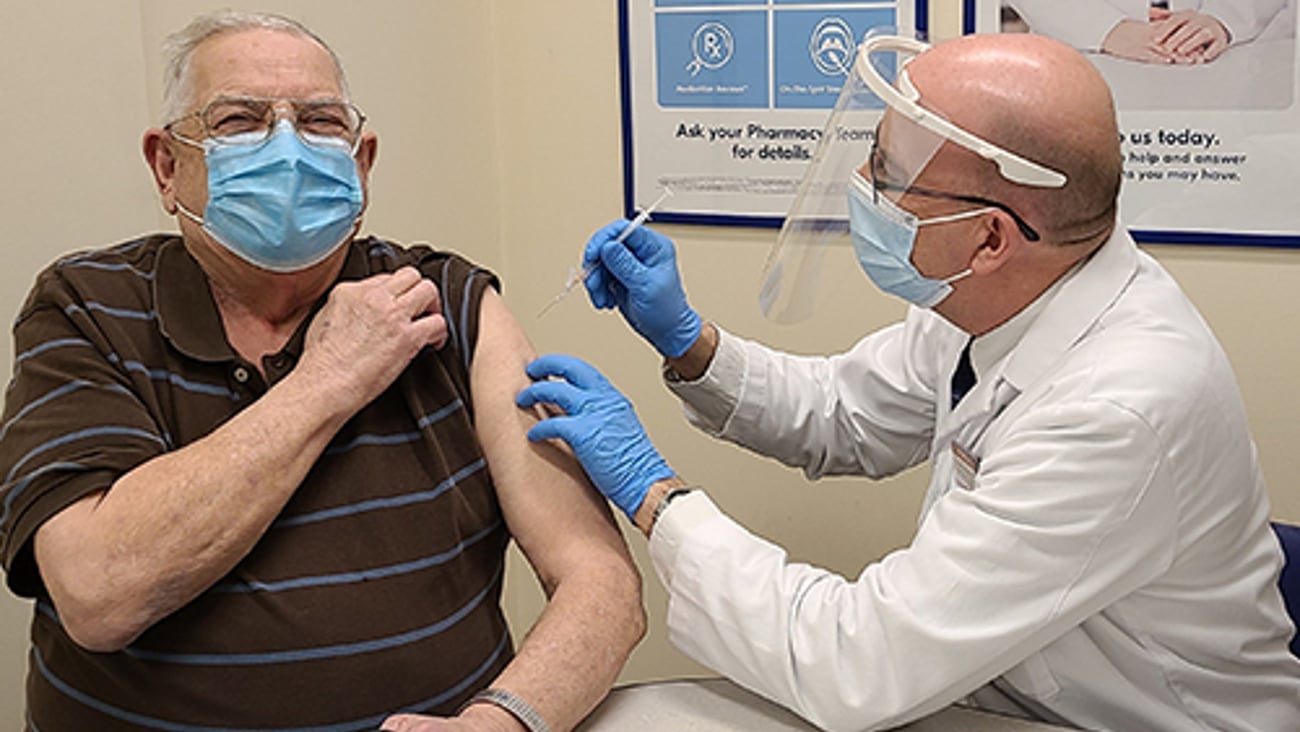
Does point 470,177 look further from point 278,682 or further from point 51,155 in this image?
point 278,682

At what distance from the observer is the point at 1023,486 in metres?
1.38

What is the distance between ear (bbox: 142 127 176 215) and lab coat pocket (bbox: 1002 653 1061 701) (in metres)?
1.16

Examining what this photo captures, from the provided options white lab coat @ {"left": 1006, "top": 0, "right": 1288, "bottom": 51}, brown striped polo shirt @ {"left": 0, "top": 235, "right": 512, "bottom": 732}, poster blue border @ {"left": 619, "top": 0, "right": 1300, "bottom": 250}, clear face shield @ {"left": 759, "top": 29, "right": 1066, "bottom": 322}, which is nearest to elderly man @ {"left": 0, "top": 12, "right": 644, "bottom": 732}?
brown striped polo shirt @ {"left": 0, "top": 235, "right": 512, "bottom": 732}

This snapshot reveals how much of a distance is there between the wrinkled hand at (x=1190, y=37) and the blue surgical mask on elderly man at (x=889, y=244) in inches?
32.4

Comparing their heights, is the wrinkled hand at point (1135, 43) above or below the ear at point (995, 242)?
above

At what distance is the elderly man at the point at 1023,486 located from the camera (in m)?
1.38

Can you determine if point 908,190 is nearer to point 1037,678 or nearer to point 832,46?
point 1037,678

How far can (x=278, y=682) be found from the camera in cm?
151

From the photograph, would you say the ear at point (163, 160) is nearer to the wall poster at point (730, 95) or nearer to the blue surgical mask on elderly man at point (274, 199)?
the blue surgical mask on elderly man at point (274, 199)

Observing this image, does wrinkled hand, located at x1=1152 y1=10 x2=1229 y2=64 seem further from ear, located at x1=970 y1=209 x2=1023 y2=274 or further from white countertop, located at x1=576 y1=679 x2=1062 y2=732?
white countertop, located at x1=576 y1=679 x2=1062 y2=732

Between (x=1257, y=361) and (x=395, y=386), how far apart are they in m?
1.38

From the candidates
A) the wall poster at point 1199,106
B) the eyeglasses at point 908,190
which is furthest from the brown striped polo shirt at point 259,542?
the wall poster at point 1199,106

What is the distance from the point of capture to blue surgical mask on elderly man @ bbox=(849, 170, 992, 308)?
5.07 feet

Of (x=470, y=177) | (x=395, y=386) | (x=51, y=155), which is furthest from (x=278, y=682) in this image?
(x=470, y=177)
